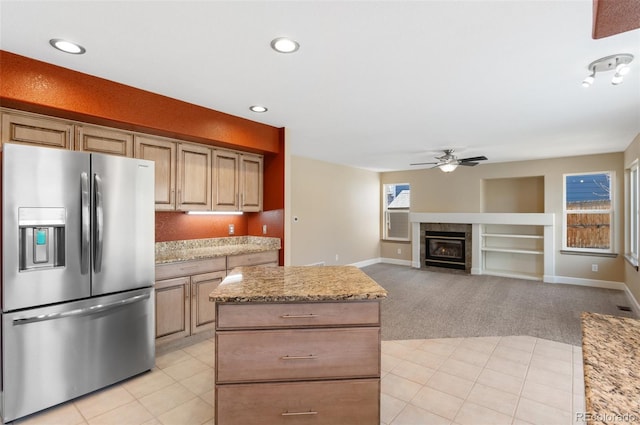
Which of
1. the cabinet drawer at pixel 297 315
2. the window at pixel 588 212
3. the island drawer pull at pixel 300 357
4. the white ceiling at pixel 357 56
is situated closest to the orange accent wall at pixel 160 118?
the white ceiling at pixel 357 56

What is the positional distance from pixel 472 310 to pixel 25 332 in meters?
4.76

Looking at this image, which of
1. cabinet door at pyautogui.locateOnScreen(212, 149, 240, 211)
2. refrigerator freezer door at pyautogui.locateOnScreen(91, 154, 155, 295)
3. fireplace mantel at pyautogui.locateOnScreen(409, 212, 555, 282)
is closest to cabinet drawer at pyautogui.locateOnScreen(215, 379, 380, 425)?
refrigerator freezer door at pyautogui.locateOnScreen(91, 154, 155, 295)

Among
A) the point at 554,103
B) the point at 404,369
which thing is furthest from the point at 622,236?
the point at 404,369

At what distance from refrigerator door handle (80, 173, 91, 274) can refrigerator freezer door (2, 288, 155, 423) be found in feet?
0.92

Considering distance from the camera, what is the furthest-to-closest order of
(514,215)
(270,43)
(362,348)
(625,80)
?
(514,215), (625,80), (270,43), (362,348)

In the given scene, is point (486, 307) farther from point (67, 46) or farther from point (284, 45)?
point (67, 46)

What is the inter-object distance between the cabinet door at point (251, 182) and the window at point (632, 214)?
17.7 ft

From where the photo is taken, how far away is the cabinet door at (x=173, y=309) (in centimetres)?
298

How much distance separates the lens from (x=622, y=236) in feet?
17.8

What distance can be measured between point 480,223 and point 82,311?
696 centimetres

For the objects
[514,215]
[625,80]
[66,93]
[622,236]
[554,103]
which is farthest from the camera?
[514,215]

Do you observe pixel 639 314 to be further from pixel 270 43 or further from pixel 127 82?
pixel 127 82

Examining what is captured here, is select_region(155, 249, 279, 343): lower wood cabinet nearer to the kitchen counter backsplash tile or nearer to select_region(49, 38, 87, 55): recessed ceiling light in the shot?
the kitchen counter backsplash tile

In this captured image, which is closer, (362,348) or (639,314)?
(362,348)
